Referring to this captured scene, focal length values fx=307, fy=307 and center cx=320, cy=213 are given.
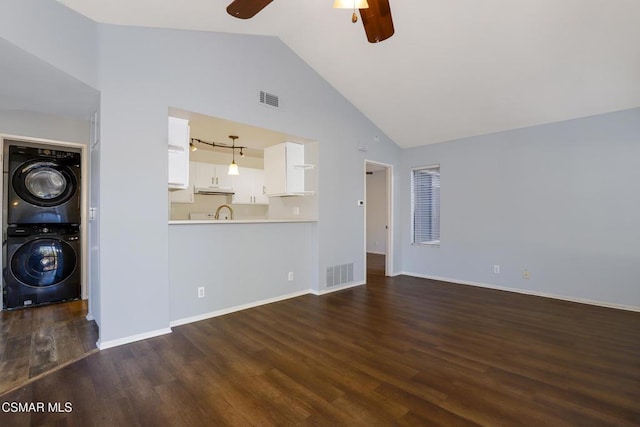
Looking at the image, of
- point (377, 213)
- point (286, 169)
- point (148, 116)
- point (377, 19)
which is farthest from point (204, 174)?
point (377, 213)

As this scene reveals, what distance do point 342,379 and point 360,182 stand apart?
3.29 m

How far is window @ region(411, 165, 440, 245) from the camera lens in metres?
5.48

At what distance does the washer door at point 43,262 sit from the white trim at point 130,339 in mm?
1826

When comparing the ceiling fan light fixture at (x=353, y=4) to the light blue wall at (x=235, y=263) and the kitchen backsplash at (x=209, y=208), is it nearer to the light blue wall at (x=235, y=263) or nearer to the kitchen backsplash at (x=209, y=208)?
the light blue wall at (x=235, y=263)

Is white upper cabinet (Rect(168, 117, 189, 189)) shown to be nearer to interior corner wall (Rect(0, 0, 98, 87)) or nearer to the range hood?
interior corner wall (Rect(0, 0, 98, 87))

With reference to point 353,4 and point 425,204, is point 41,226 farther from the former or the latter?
point 425,204

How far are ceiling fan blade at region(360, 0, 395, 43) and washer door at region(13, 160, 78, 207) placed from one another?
13.4ft

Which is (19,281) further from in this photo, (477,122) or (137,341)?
(477,122)

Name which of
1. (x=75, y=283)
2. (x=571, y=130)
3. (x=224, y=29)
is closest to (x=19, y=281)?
(x=75, y=283)

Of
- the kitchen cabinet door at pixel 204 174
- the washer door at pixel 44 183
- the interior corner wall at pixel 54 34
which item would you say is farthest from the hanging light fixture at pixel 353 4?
the kitchen cabinet door at pixel 204 174

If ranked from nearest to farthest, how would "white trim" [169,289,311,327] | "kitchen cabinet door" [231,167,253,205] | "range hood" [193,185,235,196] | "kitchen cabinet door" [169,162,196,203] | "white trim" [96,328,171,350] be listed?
"white trim" [96,328,171,350]
"white trim" [169,289,311,327]
"kitchen cabinet door" [169,162,196,203]
"range hood" [193,185,235,196]
"kitchen cabinet door" [231,167,253,205]

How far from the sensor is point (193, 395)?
1968 millimetres

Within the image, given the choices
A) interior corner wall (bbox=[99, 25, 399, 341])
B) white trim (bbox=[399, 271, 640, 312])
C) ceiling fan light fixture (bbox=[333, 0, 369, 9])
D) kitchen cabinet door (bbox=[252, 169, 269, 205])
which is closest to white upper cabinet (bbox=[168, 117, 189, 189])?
interior corner wall (bbox=[99, 25, 399, 341])

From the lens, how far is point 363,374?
2217 millimetres
